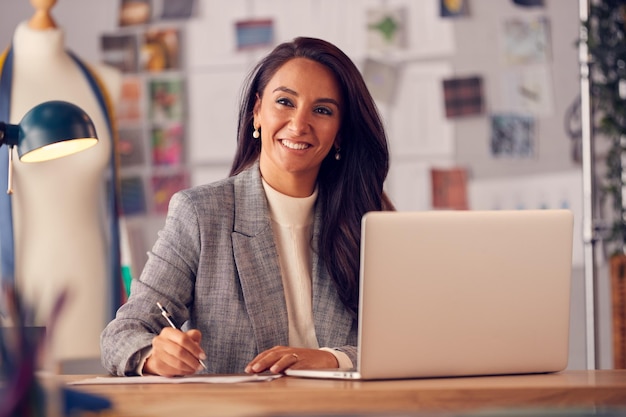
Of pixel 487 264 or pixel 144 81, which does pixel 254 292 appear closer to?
pixel 487 264

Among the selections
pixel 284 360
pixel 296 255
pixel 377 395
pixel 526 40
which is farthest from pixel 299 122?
pixel 526 40

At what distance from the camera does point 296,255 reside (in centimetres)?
219

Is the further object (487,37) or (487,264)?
(487,37)

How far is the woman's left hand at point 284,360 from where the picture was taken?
161cm

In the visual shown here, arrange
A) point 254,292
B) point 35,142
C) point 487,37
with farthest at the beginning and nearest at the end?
point 487,37, point 254,292, point 35,142

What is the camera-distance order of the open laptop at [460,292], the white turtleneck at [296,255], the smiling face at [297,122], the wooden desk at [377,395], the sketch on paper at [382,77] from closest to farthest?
the wooden desk at [377,395] → the open laptop at [460,292] → the white turtleneck at [296,255] → the smiling face at [297,122] → the sketch on paper at [382,77]

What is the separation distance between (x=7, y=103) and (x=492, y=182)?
81.7 inches

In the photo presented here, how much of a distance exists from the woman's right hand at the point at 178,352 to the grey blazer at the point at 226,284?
28cm

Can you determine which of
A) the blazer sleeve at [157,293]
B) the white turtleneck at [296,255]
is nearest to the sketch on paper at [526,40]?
the white turtleneck at [296,255]

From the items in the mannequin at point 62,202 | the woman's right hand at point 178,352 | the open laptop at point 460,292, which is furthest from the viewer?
the mannequin at point 62,202

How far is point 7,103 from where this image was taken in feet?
9.98

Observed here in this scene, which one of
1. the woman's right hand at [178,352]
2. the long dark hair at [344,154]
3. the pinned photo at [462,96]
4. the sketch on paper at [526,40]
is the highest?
the sketch on paper at [526,40]

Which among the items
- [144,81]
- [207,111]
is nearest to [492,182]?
[207,111]

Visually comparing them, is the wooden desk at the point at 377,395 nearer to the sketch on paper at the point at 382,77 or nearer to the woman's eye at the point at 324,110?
the woman's eye at the point at 324,110
